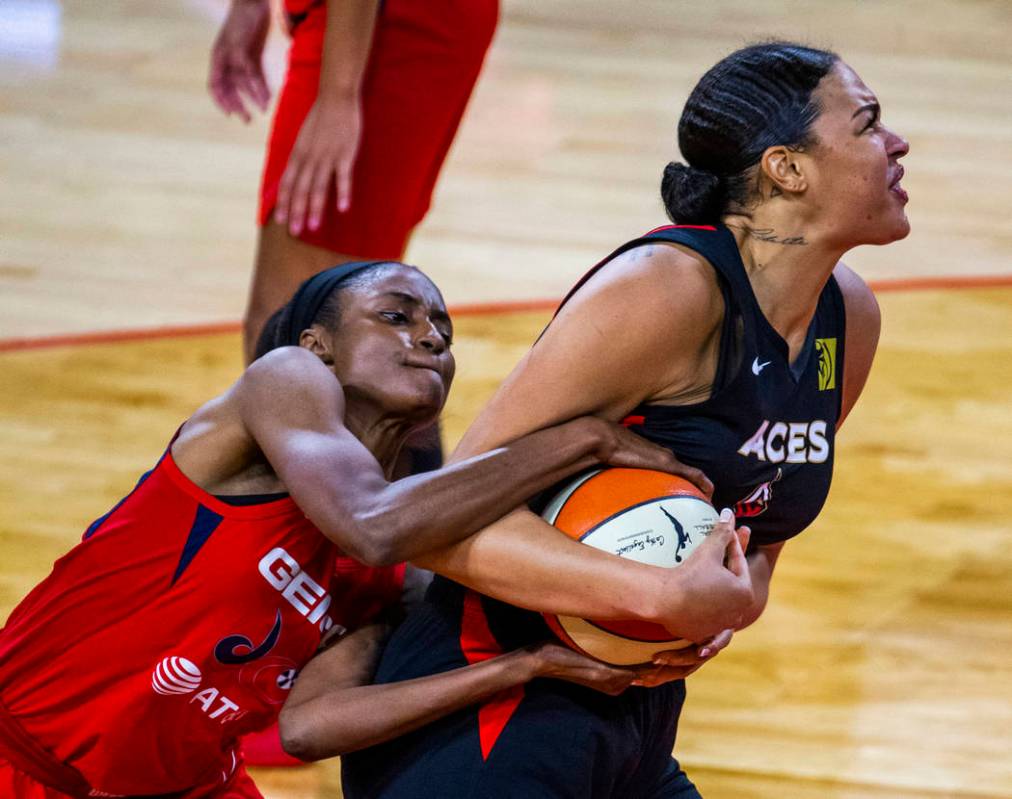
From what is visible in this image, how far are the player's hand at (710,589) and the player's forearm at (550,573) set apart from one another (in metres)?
0.01

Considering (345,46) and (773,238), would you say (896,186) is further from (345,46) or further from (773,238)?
(345,46)

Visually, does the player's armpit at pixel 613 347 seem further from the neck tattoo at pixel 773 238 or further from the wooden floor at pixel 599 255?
the wooden floor at pixel 599 255

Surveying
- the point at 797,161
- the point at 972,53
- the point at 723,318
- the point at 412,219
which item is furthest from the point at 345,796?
the point at 972,53

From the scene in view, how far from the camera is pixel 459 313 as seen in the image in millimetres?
4883

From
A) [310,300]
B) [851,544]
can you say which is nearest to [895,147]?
[310,300]

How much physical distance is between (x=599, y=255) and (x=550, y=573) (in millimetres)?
3395

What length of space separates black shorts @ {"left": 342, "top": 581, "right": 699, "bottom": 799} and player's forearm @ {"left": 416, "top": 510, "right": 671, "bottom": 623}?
16 cm

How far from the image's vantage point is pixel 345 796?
2.36 metres

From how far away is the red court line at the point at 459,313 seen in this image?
15.1ft

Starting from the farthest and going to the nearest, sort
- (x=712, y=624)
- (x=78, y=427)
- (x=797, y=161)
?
(x=78, y=427)
(x=797, y=161)
(x=712, y=624)

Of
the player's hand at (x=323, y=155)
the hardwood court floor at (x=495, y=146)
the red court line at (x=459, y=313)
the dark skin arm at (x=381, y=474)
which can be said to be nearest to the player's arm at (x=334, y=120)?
the player's hand at (x=323, y=155)

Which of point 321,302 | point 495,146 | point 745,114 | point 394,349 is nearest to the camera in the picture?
point 745,114

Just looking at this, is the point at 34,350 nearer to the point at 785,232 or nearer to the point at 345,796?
the point at 345,796

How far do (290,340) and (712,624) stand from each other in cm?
80
